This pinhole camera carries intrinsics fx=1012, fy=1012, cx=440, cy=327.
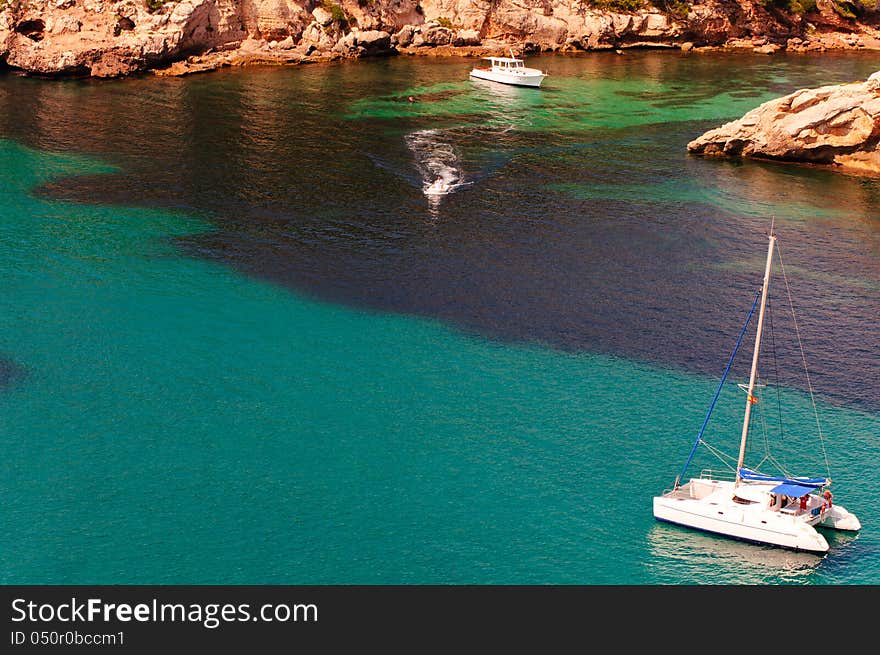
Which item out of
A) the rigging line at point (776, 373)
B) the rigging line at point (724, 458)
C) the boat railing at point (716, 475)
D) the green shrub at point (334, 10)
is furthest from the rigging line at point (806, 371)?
the green shrub at point (334, 10)

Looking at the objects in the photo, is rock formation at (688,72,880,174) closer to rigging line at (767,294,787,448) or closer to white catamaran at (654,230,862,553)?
rigging line at (767,294,787,448)

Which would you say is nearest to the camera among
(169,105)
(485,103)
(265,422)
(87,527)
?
(87,527)

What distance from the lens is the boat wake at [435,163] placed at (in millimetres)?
107188

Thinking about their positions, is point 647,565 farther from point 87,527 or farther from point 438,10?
point 438,10

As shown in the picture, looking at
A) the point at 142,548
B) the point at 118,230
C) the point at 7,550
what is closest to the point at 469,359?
the point at 142,548

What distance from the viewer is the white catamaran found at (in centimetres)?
5012

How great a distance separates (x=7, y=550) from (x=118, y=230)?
4780 cm

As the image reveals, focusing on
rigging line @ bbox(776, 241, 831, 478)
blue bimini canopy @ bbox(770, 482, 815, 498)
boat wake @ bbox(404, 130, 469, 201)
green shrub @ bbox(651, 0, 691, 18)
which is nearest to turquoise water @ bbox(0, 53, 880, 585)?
boat wake @ bbox(404, 130, 469, 201)

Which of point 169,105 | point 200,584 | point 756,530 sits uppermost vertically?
point 169,105

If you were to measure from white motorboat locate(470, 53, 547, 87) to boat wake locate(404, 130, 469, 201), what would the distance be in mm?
34041

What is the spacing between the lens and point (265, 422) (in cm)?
6216

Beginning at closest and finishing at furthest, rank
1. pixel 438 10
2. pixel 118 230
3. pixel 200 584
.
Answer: pixel 200 584 → pixel 118 230 → pixel 438 10

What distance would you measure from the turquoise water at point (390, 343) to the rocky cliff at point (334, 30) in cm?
2239

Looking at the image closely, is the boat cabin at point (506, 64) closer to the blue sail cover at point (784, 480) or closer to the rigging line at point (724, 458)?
the rigging line at point (724, 458)
